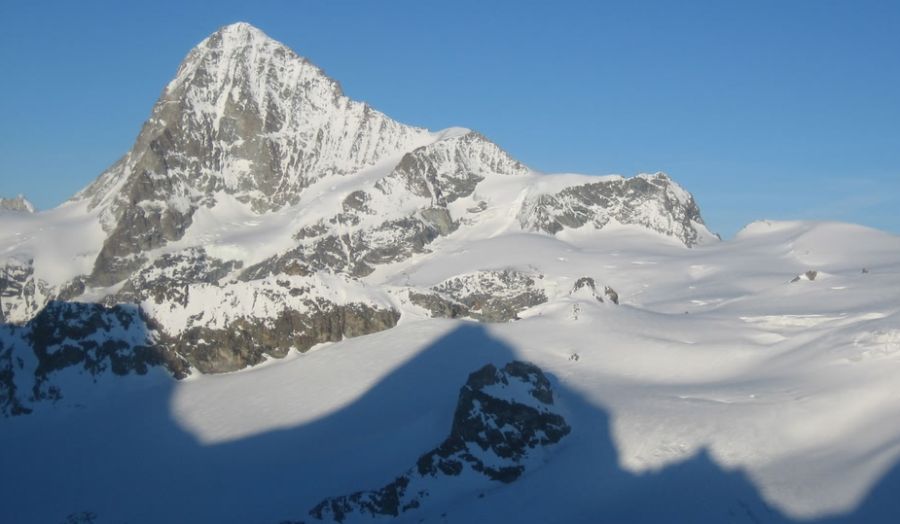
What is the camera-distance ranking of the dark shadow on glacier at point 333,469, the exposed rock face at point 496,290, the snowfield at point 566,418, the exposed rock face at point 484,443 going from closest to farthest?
the dark shadow on glacier at point 333,469 < the snowfield at point 566,418 < the exposed rock face at point 484,443 < the exposed rock face at point 496,290

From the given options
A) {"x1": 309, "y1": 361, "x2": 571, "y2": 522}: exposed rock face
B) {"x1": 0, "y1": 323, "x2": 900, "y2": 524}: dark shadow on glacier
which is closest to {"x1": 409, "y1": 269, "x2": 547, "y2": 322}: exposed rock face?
{"x1": 0, "y1": 323, "x2": 900, "y2": 524}: dark shadow on glacier

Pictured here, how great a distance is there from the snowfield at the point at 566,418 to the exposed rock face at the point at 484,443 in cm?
170

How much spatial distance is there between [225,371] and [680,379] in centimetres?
4170

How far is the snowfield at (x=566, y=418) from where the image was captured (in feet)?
260

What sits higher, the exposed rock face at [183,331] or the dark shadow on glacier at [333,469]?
the exposed rock face at [183,331]

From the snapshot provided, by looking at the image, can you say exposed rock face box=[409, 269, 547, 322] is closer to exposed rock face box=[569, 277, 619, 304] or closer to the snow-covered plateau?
exposed rock face box=[569, 277, 619, 304]

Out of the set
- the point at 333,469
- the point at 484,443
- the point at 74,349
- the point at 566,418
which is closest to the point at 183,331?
the point at 74,349

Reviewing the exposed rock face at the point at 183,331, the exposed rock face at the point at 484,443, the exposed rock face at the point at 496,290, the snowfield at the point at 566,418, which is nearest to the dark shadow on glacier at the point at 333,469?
the snowfield at the point at 566,418

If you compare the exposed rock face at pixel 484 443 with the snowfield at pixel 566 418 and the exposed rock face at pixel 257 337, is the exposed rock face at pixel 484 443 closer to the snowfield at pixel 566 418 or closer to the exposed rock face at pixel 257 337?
the snowfield at pixel 566 418

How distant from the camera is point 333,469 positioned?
291 feet

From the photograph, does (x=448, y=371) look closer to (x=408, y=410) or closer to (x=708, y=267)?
(x=408, y=410)

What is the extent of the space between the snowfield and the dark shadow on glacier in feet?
0.60

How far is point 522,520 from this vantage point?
77500 mm

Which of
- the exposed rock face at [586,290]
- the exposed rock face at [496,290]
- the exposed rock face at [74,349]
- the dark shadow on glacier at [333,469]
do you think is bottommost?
the dark shadow on glacier at [333,469]
